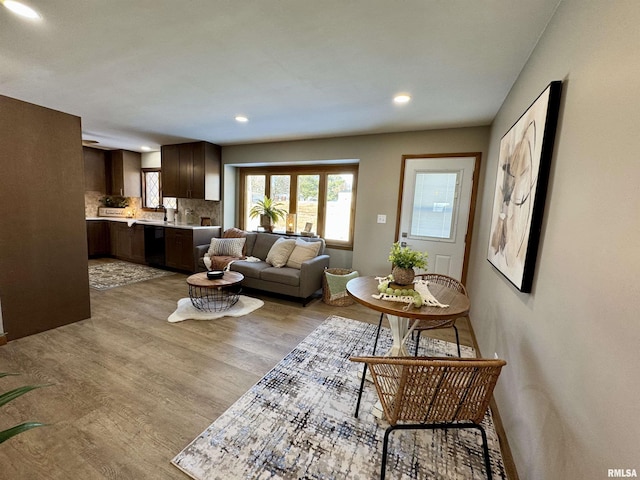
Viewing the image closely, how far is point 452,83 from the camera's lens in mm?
2295

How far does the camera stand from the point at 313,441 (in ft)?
5.06

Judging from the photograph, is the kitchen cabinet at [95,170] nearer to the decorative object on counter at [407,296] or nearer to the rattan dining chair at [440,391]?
the decorative object on counter at [407,296]

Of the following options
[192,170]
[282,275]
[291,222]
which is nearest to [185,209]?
[192,170]

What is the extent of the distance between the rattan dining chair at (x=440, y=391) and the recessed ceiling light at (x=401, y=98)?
7.76ft

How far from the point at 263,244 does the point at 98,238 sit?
4143mm

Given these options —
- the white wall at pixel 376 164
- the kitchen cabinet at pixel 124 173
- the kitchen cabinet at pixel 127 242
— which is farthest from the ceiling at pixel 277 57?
the kitchen cabinet at pixel 124 173

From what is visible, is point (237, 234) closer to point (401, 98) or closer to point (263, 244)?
point (263, 244)

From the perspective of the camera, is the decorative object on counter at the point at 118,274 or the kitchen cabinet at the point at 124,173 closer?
the decorative object on counter at the point at 118,274

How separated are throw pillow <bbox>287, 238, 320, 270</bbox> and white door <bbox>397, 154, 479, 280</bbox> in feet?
4.05

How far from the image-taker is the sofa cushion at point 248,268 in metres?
3.78

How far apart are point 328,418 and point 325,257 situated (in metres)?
2.50

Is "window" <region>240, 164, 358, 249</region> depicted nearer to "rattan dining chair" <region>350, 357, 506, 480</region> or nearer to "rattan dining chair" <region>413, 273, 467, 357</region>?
"rattan dining chair" <region>413, 273, 467, 357</region>

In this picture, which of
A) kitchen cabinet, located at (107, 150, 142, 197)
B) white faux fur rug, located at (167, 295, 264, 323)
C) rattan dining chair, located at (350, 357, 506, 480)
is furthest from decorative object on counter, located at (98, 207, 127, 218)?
rattan dining chair, located at (350, 357, 506, 480)

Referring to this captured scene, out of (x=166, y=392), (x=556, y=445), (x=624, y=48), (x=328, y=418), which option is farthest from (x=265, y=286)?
(x=624, y=48)
